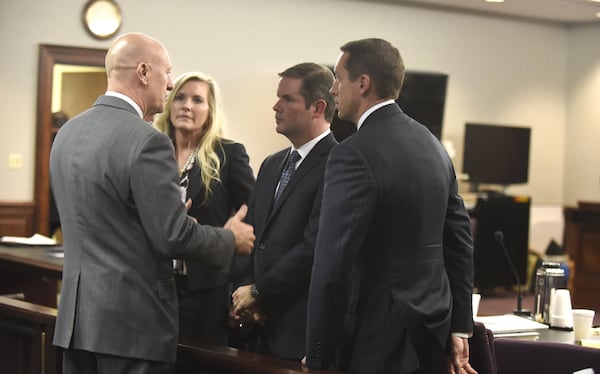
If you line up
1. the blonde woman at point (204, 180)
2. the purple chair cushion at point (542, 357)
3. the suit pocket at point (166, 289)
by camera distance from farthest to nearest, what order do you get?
1. the blonde woman at point (204, 180)
2. the purple chair cushion at point (542, 357)
3. the suit pocket at point (166, 289)

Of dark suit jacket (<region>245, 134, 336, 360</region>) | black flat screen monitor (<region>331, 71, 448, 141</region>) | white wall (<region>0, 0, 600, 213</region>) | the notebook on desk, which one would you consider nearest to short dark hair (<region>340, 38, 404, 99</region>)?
dark suit jacket (<region>245, 134, 336, 360</region>)

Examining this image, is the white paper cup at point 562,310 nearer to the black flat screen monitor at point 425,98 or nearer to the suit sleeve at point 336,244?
the suit sleeve at point 336,244

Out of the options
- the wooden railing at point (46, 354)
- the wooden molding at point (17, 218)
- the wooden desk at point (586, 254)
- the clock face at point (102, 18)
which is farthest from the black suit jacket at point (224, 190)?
the wooden desk at point (586, 254)

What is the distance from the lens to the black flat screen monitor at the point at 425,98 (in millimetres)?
8805

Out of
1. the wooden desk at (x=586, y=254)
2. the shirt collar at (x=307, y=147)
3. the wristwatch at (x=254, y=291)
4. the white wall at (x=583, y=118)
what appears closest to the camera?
the wristwatch at (x=254, y=291)

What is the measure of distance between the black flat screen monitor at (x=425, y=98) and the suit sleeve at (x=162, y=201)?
21.2ft

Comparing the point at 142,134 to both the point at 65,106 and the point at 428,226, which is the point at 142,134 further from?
the point at 65,106

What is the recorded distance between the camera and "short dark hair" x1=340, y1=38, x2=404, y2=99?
8.16 feet

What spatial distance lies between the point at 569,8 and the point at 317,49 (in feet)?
8.87

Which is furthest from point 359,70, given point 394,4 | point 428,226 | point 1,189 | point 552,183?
point 552,183

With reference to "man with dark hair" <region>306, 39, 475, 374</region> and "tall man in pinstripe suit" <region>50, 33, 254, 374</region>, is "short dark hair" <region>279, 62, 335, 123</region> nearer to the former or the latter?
"man with dark hair" <region>306, 39, 475, 374</region>

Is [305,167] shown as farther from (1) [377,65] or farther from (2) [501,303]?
(2) [501,303]

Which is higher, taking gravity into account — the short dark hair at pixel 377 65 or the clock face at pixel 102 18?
the clock face at pixel 102 18

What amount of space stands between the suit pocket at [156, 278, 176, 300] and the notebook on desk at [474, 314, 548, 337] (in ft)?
4.24
